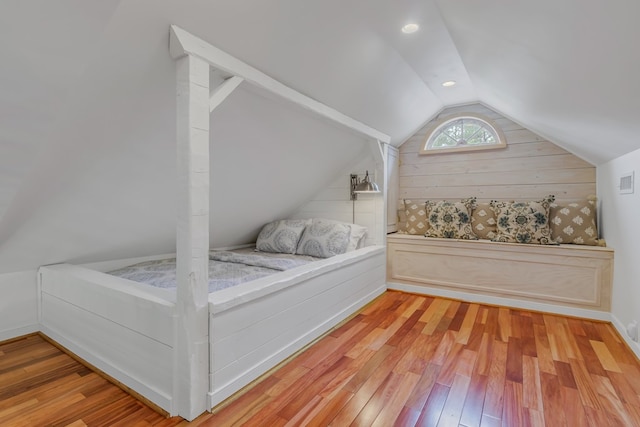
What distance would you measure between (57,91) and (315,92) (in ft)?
4.99

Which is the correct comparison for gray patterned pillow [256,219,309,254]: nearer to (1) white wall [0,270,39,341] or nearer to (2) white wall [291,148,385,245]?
(2) white wall [291,148,385,245]

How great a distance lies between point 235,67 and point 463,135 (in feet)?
10.1

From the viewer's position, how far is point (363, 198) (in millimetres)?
3818

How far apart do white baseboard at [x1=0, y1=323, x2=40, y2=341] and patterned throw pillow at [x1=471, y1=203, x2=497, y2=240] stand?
4194 millimetres

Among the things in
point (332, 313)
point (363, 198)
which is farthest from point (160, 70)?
point (363, 198)

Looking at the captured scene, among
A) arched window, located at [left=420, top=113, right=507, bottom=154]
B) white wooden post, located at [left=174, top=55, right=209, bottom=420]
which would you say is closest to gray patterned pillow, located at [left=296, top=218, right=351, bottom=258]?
arched window, located at [left=420, top=113, right=507, bottom=154]

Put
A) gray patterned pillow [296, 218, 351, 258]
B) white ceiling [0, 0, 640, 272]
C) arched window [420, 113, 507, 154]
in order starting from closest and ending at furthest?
white ceiling [0, 0, 640, 272], gray patterned pillow [296, 218, 351, 258], arched window [420, 113, 507, 154]

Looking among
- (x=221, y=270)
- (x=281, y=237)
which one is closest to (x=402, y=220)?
(x=281, y=237)

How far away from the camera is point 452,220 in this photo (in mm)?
3619

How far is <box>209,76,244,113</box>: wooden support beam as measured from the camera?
5.57ft

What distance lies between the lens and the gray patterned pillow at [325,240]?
3301 millimetres

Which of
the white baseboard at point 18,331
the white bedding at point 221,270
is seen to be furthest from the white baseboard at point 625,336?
the white baseboard at point 18,331

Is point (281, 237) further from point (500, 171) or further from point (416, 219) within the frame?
point (500, 171)

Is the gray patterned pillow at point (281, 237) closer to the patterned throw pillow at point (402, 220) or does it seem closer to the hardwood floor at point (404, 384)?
the hardwood floor at point (404, 384)
